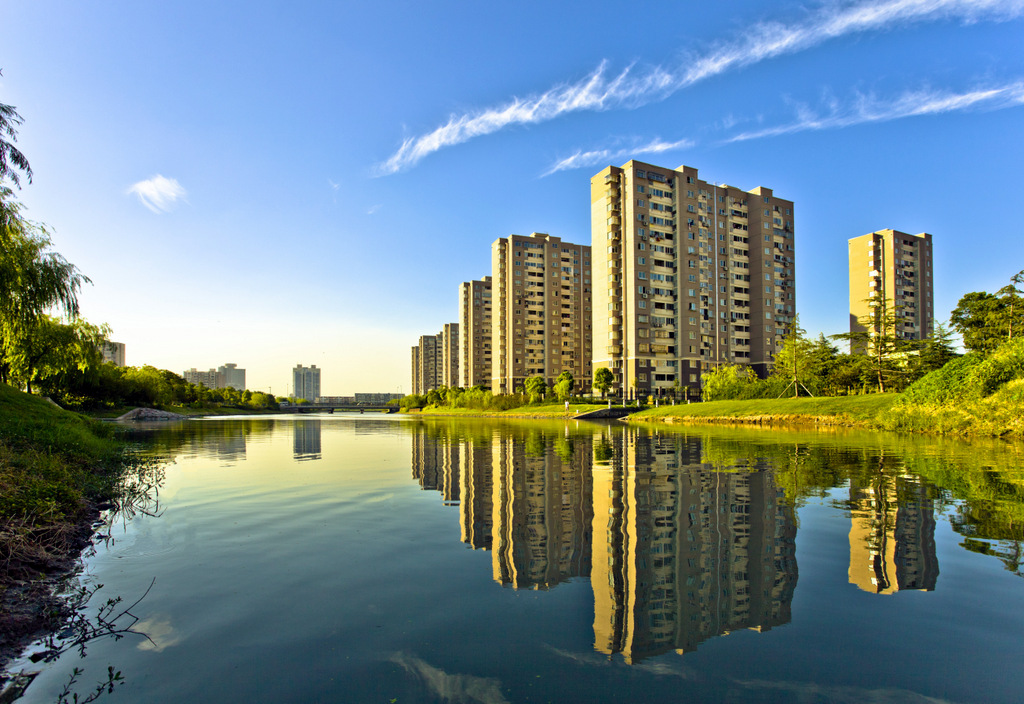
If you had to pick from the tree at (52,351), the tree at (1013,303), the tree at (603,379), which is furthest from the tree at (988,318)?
the tree at (52,351)

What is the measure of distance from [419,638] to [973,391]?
37.1m

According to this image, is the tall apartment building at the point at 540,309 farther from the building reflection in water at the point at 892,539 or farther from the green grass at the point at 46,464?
the building reflection in water at the point at 892,539

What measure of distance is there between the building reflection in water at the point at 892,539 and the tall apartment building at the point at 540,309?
12900cm

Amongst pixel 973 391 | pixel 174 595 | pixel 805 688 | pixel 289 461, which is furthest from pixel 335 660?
pixel 973 391

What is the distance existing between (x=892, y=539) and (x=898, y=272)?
157m

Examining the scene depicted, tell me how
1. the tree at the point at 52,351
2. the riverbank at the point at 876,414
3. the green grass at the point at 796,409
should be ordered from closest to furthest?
the riverbank at the point at 876,414
the green grass at the point at 796,409
the tree at the point at 52,351

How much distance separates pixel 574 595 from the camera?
6.77 meters

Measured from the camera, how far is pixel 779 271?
4392 inches

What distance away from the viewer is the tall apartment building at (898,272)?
445ft

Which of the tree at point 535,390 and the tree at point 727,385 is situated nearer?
the tree at point 727,385

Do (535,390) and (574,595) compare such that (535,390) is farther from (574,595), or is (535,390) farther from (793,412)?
(574,595)

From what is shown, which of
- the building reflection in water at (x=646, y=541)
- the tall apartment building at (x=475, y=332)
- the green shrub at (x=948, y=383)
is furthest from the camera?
the tall apartment building at (x=475, y=332)

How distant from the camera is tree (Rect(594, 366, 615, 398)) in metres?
98.2

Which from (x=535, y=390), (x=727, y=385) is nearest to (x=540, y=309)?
(x=535, y=390)
